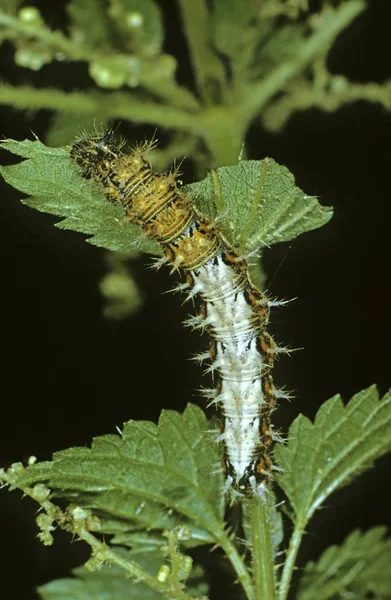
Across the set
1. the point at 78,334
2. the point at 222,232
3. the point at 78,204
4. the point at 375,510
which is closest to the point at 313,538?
the point at 375,510

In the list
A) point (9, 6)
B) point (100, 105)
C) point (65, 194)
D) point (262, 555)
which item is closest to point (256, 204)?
point (65, 194)

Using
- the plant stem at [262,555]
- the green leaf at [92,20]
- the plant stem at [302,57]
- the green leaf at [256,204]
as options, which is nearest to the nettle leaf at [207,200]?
the green leaf at [256,204]

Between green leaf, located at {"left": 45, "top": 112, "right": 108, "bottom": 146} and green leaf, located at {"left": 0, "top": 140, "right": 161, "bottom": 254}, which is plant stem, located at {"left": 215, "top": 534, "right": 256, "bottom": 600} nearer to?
→ green leaf, located at {"left": 0, "top": 140, "right": 161, "bottom": 254}

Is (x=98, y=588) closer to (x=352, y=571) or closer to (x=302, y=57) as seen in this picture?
(x=352, y=571)

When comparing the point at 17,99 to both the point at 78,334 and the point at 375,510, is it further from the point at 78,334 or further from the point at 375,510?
the point at 375,510

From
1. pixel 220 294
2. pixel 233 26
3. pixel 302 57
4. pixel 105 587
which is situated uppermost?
pixel 233 26
